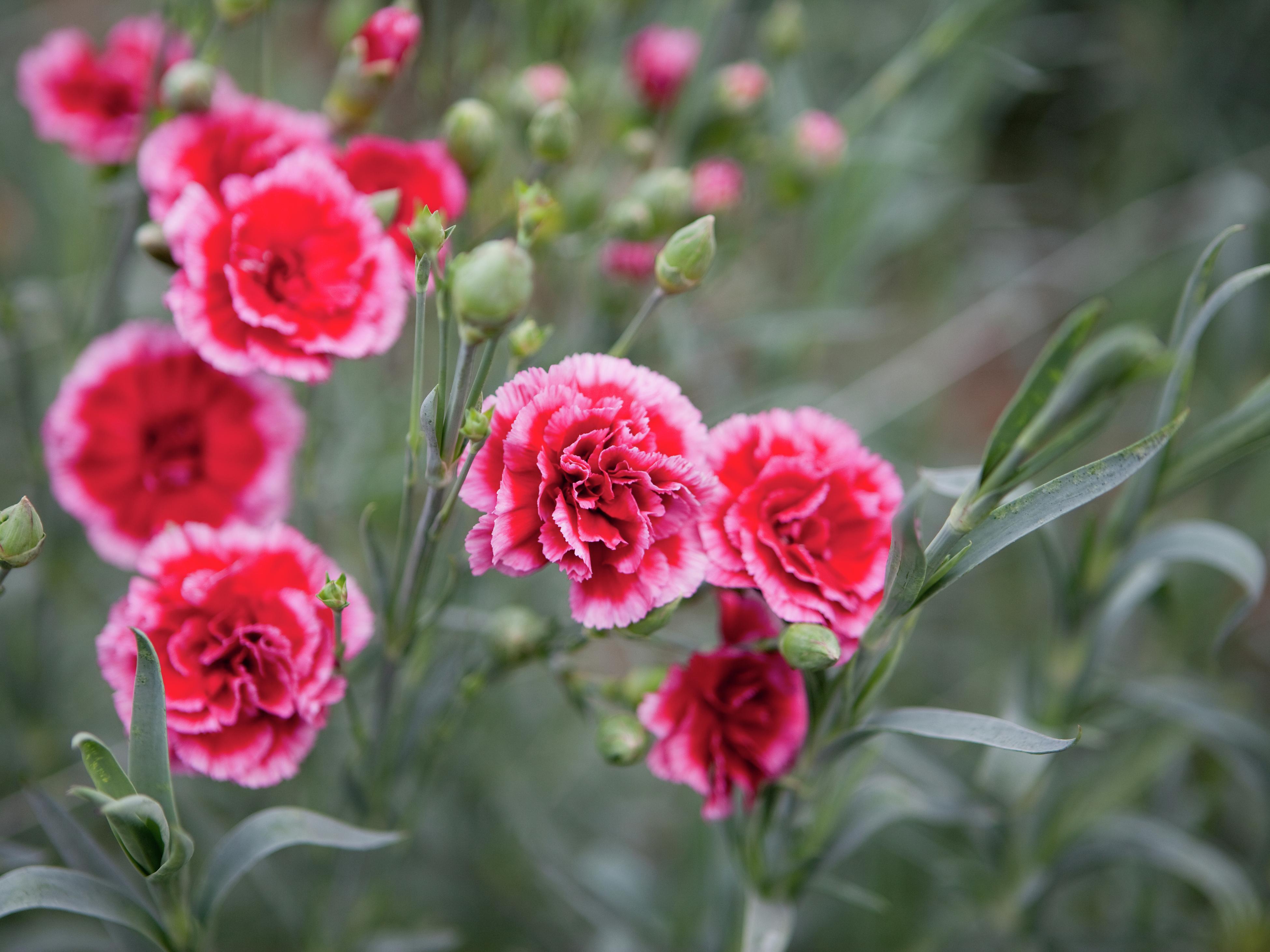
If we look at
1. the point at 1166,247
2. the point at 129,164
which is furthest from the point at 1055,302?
the point at 129,164

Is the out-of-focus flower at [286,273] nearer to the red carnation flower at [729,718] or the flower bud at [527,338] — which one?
the flower bud at [527,338]

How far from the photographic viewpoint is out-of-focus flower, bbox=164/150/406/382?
578mm

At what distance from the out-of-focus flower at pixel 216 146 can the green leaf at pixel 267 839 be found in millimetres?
416

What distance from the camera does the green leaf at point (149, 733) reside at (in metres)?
0.50

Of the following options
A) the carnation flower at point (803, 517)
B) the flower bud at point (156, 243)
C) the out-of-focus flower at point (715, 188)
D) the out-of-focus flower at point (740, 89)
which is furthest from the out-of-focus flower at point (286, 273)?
the out-of-focus flower at point (740, 89)

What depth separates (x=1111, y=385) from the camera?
0.47 metres

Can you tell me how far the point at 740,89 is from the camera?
96cm

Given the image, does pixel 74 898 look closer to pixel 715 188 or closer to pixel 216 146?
pixel 216 146

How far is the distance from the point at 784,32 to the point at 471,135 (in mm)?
502

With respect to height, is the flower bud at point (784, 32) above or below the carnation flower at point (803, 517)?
above

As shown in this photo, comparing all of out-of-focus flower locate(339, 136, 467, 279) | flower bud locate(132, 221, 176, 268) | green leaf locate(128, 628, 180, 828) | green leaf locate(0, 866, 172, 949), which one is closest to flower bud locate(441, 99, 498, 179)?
out-of-focus flower locate(339, 136, 467, 279)

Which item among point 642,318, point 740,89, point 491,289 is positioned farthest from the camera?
point 740,89

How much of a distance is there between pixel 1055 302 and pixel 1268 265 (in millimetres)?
1359

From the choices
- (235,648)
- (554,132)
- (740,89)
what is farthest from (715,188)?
(235,648)
